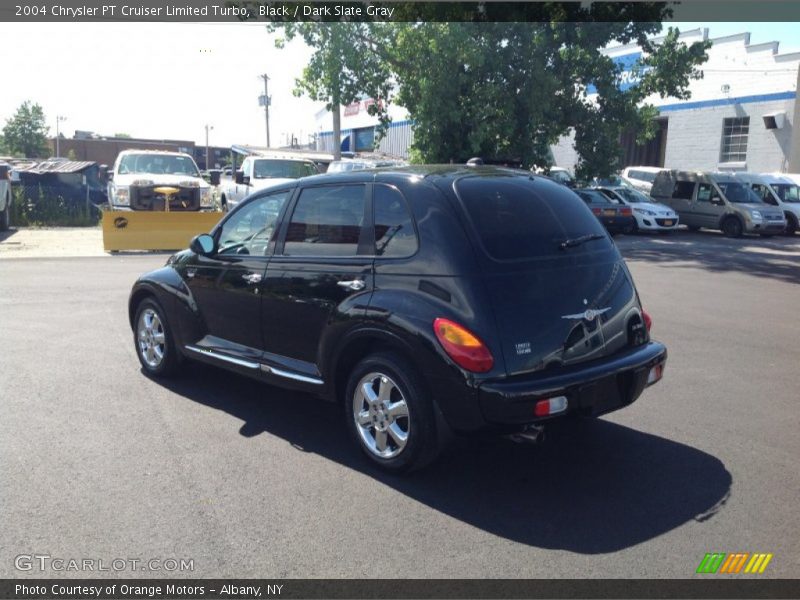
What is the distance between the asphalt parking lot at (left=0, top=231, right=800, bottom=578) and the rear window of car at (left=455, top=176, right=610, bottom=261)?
122cm

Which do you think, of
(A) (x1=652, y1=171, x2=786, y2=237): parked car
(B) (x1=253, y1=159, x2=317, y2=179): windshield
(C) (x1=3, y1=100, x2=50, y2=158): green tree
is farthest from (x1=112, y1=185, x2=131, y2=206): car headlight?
(C) (x1=3, y1=100, x2=50, y2=158): green tree

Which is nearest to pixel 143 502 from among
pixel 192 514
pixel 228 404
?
pixel 192 514

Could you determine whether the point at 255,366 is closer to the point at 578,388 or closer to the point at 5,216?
the point at 578,388

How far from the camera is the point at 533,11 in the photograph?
22.5 m

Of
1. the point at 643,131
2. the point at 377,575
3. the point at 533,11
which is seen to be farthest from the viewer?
the point at 643,131

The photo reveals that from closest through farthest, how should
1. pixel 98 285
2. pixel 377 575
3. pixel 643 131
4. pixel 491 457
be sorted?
pixel 377 575, pixel 491 457, pixel 98 285, pixel 643 131

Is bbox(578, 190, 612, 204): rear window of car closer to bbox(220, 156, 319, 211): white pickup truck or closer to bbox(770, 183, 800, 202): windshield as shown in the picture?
bbox(770, 183, 800, 202): windshield

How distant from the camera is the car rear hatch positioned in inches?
167

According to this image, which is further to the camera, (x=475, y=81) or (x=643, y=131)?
(x=643, y=131)

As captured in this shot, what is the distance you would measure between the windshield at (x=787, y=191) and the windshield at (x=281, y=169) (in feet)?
53.2

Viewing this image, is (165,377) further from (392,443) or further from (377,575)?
(377,575)

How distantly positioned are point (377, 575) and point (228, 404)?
2837 millimetres

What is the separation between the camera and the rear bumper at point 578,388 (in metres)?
4.04

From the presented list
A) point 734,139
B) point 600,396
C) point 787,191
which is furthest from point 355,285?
point 734,139
